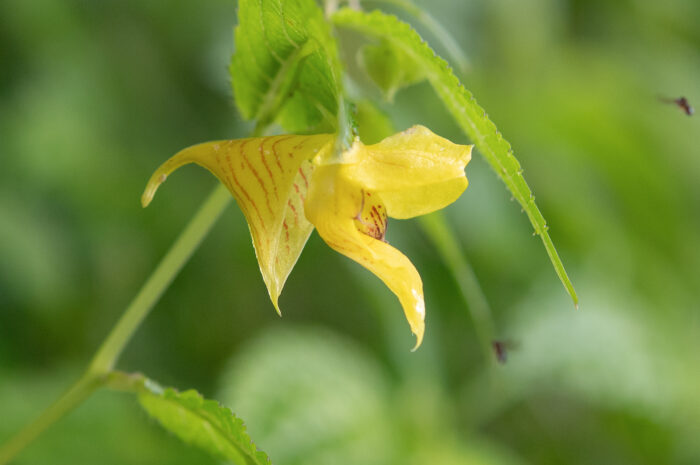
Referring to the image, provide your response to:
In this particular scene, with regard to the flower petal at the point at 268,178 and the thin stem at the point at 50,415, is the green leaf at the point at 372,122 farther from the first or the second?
the thin stem at the point at 50,415

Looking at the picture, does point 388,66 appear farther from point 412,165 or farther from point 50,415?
point 50,415

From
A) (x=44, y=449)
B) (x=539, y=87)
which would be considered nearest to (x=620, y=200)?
(x=539, y=87)

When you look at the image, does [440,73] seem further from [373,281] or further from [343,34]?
[343,34]

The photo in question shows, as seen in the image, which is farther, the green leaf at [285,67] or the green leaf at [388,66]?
the green leaf at [388,66]

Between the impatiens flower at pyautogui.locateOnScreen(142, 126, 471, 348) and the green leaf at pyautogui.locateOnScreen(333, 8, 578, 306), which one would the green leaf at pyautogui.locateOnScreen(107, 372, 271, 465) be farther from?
the green leaf at pyautogui.locateOnScreen(333, 8, 578, 306)

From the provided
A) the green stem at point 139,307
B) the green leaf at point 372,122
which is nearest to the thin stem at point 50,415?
the green stem at point 139,307

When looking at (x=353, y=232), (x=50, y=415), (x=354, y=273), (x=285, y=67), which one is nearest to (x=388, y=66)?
(x=285, y=67)
